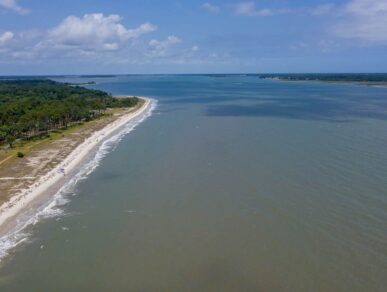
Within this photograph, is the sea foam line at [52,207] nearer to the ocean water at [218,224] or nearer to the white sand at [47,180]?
the ocean water at [218,224]

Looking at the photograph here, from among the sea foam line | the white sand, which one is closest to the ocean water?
the sea foam line

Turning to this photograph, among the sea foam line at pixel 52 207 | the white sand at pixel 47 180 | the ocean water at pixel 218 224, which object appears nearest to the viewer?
the ocean water at pixel 218 224

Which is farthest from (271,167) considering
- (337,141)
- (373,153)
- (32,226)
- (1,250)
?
(1,250)

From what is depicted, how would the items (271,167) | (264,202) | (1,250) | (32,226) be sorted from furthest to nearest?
(271,167)
(264,202)
(32,226)
(1,250)

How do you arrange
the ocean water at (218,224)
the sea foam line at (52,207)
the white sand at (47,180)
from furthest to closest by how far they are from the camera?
1. the white sand at (47,180)
2. the sea foam line at (52,207)
3. the ocean water at (218,224)

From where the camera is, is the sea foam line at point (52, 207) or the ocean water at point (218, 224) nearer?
the ocean water at point (218, 224)

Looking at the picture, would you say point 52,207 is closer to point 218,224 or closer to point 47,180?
point 47,180

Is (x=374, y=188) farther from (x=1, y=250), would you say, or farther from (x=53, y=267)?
(x=1, y=250)

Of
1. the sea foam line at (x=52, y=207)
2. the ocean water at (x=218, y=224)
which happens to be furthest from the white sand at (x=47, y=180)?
the ocean water at (x=218, y=224)
